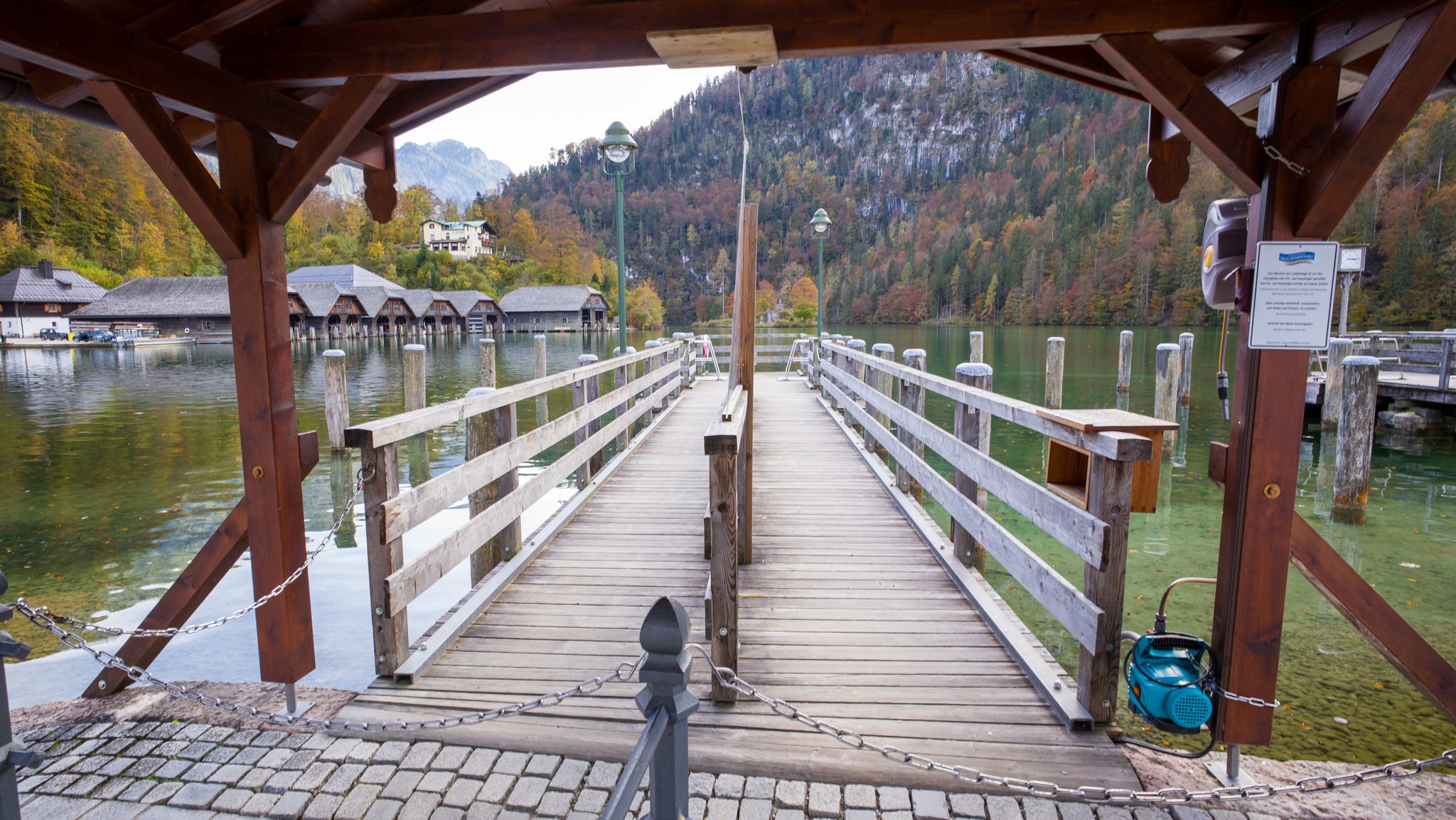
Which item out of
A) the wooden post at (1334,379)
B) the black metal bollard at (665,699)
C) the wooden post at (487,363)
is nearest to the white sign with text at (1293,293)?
the black metal bollard at (665,699)

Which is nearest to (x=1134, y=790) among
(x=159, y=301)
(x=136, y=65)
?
(x=136, y=65)

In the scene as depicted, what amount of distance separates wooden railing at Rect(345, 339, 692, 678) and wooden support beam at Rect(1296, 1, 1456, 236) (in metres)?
3.44

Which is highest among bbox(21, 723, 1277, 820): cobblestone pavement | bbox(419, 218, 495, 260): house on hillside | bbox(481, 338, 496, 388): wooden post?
bbox(419, 218, 495, 260): house on hillside

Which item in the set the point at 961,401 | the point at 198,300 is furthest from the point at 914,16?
the point at 198,300

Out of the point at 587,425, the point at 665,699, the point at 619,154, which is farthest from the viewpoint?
the point at 619,154

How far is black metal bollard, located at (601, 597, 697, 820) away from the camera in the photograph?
1474 millimetres

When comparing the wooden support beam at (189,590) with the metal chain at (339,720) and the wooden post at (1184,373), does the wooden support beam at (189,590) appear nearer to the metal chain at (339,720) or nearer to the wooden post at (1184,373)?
the metal chain at (339,720)

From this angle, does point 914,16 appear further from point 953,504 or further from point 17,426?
point 17,426

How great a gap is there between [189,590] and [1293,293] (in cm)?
454

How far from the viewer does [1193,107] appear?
2.61 m

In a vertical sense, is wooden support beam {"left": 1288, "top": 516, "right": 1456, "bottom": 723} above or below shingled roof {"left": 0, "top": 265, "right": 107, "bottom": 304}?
below

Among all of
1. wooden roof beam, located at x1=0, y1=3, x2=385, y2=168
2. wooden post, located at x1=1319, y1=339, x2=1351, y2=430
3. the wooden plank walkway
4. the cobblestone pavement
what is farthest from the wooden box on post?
wooden post, located at x1=1319, y1=339, x2=1351, y2=430

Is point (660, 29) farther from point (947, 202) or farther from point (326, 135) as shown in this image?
point (947, 202)

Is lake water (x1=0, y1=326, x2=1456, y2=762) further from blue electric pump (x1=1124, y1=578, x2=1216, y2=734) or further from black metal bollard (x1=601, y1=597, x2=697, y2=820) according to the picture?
black metal bollard (x1=601, y1=597, x2=697, y2=820)
